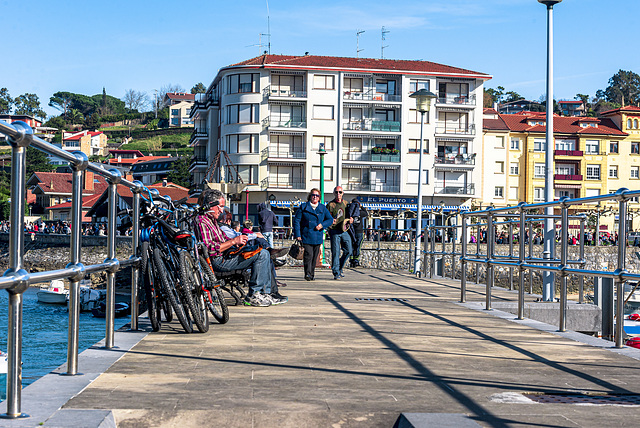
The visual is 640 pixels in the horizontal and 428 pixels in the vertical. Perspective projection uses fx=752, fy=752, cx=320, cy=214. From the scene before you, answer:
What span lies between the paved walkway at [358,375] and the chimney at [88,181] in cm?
112

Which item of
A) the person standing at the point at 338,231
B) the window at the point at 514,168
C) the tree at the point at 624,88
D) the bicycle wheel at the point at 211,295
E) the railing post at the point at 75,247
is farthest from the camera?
the tree at the point at 624,88

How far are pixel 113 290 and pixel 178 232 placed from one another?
1.03 metres

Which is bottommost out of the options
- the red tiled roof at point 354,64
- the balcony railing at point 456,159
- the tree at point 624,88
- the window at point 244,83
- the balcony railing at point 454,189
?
the balcony railing at point 454,189

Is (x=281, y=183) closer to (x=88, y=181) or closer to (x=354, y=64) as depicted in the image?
(x=354, y=64)

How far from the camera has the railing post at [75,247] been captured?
13.5 ft

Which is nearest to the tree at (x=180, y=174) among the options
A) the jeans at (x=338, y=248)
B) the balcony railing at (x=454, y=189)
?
the balcony railing at (x=454, y=189)

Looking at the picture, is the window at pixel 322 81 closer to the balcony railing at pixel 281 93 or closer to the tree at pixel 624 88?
the balcony railing at pixel 281 93

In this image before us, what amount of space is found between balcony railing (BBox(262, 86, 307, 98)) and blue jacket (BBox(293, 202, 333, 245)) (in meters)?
54.2

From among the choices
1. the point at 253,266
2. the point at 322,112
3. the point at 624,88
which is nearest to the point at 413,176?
the point at 322,112

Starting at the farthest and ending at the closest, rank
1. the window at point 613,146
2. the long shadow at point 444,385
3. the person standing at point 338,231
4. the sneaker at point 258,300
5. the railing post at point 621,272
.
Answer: the window at point 613,146 → the person standing at point 338,231 → the sneaker at point 258,300 → the railing post at point 621,272 → the long shadow at point 444,385

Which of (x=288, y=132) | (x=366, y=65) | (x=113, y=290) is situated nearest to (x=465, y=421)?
(x=113, y=290)

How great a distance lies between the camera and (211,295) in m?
7.24

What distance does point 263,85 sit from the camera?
68125mm

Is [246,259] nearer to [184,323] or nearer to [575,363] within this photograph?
[184,323]
